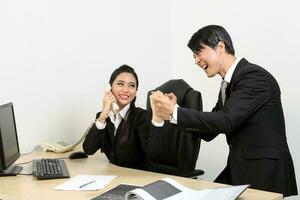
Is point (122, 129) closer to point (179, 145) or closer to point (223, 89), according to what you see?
point (179, 145)

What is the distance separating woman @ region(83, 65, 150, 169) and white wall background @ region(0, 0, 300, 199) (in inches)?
21.6

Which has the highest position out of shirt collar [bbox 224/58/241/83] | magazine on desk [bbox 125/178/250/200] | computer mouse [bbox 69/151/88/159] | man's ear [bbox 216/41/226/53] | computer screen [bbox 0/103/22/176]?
man's ear [bbox 216/41/226/53]

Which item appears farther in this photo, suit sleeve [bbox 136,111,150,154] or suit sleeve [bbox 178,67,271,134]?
suit sleeve [bbox 136,111,150,154]

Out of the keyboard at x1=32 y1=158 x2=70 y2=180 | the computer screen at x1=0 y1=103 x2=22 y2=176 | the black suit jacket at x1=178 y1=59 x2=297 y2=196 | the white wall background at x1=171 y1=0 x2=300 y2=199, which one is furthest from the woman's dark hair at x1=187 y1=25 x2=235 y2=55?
the white wall background at x1=171 y1=0 x2=300 y2=199

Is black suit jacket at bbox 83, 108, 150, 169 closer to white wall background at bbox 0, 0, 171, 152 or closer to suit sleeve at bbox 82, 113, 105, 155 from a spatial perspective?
suit sleeve at bbox 82, 113, 105, 155

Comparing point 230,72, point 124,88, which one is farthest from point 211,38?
point 124,88

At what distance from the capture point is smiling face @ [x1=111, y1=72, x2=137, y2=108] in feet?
8.36

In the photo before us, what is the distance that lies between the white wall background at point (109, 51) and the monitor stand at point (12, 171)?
492 mm

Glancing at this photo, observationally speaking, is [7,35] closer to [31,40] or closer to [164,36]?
[31,40]

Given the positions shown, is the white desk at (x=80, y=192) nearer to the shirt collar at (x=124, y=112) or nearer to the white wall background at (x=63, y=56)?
the shirt collar at (x=124, y=112)

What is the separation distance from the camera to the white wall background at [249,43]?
3.11m

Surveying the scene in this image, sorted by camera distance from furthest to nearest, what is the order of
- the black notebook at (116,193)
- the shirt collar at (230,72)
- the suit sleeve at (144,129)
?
the suit sleeve at (144,129) < the shirt collar at (230,72) < the black notebook at (116,193)

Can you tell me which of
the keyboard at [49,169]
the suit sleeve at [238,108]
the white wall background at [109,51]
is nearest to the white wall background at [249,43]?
the white wall background at [109,51]

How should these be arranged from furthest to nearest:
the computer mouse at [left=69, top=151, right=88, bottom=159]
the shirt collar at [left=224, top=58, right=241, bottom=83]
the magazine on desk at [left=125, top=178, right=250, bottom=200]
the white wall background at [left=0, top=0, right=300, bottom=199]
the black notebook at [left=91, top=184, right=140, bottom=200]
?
the white wall background at [left=0, top=0, right=300, bottom=199], the computer mouse at [left=69, top=151, right=88, bottom=159], the shirt collar at [left=224, top=58, right=241, bottom=83], the black notebook at [left=91, top=184, right=140, bottom=200], the magazine on desk at [left=125, top=178, right=250, bottom=200]
